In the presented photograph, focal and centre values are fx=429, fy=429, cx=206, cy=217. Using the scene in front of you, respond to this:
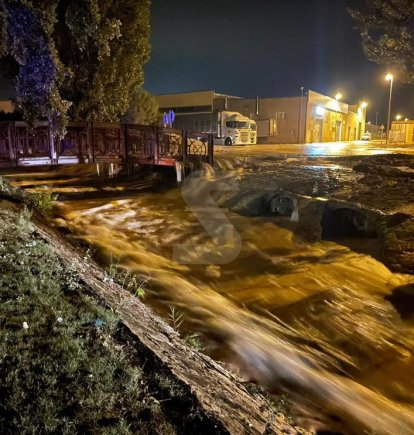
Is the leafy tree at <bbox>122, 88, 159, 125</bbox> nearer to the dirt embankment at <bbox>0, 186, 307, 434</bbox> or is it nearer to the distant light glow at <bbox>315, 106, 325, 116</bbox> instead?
the dirt embankment at <bbox>0, 186, 307, 434</bbox>

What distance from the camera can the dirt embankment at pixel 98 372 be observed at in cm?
286

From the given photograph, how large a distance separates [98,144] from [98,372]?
1379 cm

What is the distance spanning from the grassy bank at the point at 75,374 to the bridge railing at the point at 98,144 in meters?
10.2

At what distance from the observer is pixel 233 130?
3841 cm

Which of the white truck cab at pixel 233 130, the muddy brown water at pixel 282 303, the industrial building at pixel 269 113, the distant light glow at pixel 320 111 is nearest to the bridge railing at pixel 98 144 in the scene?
the muddy brown water at pixel 282 303

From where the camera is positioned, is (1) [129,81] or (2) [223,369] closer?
(2) [223,369]

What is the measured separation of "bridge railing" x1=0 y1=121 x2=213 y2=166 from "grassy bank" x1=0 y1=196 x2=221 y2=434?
10164mm

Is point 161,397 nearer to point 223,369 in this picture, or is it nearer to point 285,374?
point 223,369

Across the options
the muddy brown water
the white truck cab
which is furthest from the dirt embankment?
the white truck cab

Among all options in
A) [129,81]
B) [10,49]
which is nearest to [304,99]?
[129,81]

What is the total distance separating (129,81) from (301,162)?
9370 millimetres

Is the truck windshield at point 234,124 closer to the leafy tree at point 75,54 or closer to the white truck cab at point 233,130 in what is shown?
the white truck cab at point 233,130

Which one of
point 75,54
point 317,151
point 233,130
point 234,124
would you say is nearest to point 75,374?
point 75,54

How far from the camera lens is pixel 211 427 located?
3059 millimetres
